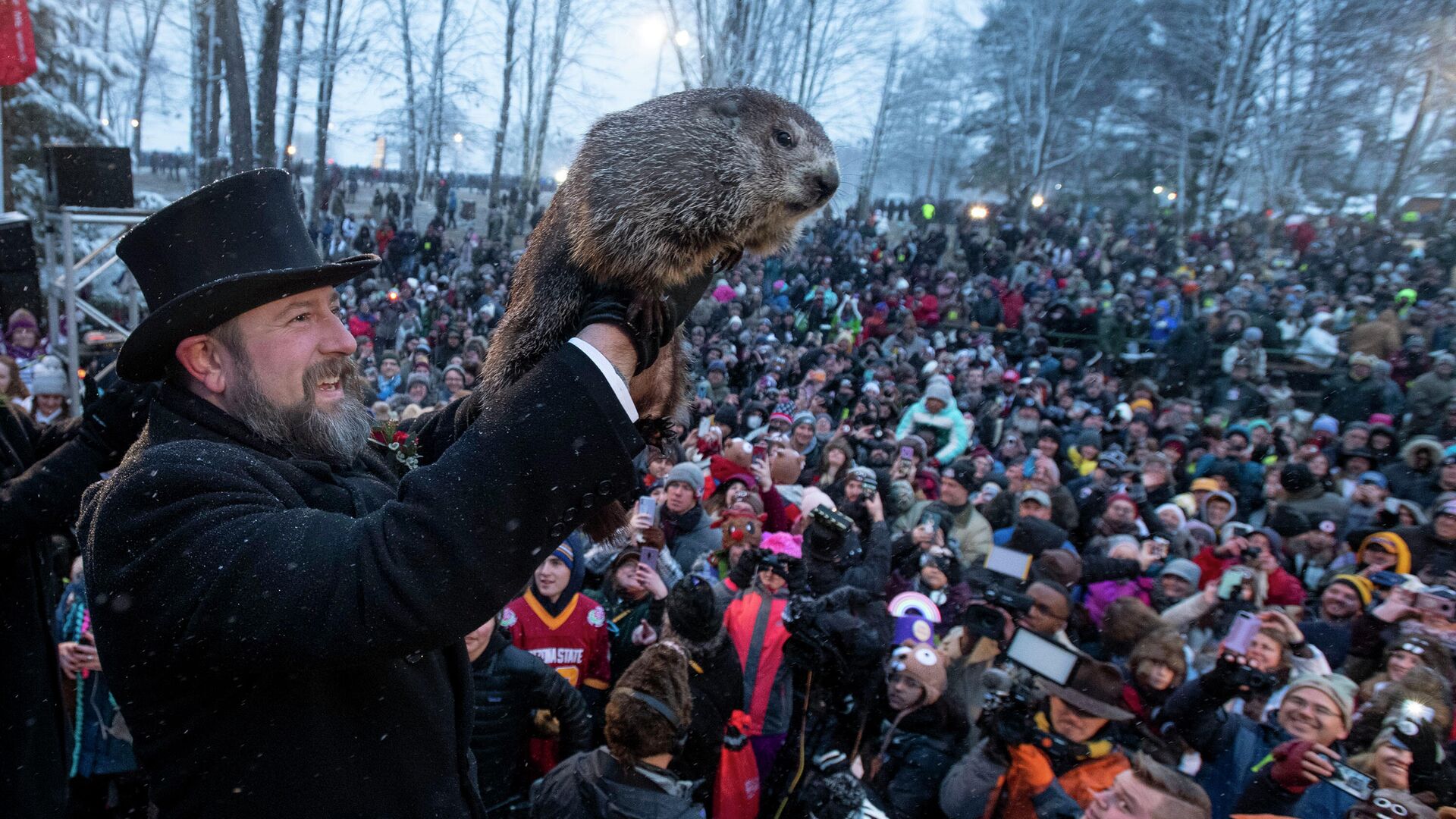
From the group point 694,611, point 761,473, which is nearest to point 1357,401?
point 761,473

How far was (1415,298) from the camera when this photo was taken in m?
16.4

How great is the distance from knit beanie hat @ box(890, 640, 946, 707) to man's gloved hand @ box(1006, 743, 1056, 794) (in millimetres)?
496

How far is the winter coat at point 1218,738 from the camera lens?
3.87 metres

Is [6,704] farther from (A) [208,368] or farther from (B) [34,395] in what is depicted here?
(B) [34,395]

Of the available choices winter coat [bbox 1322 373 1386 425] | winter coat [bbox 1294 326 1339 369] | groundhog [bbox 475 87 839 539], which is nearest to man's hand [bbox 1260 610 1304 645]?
groundhog [bbox 475 87 839 539]

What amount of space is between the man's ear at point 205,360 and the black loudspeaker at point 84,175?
7.89 meters

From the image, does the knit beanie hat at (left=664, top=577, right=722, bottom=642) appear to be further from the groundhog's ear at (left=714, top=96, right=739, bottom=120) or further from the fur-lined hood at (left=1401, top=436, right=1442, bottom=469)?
the fur-lined hood at (left=1401, top=436, right=1442, bottom=469)

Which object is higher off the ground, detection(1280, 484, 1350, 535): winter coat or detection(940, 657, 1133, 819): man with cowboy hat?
detection(1280, 484, 1350, 535): winter coat

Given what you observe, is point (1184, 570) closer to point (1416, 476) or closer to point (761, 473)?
point (761, 473)

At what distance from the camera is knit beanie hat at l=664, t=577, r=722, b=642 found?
13.3 feet

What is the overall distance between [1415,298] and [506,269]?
1840cm

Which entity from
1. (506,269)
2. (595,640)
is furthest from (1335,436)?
(506,269)

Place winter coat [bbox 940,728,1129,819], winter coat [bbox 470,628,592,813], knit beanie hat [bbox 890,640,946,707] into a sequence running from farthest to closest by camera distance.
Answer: knit beanie hat [bbox 890,640,946,707] → winter coat [bbox 470,628,592,813] → winter coat [bbox 940,728,1129,819]

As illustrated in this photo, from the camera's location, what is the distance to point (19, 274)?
8656 mm
